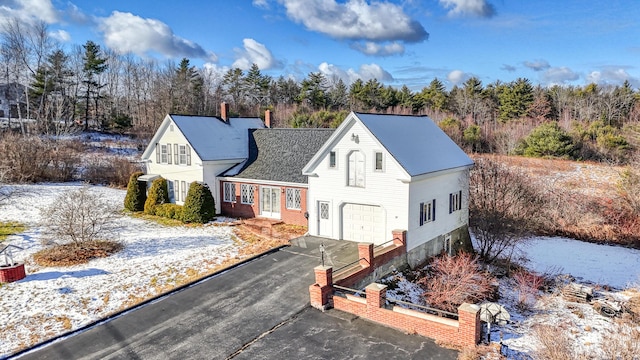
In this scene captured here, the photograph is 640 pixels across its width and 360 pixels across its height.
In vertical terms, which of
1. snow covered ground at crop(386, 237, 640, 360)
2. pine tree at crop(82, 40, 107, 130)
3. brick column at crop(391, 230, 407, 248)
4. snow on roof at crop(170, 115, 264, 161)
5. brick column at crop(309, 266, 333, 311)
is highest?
pine tree at crop(82, 40, 107, 130)

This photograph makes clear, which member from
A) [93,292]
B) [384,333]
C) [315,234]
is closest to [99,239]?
[93,292]

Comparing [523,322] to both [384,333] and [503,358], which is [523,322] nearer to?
[503,358]

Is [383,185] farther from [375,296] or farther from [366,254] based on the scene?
[375,296]

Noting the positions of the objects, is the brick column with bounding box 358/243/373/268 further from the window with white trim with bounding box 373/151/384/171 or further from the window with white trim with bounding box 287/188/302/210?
the window with white trim with bounding box 287/188/302/210

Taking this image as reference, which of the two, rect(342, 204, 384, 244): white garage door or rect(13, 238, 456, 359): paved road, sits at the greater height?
rect(342, 204, 384, 244): white garage door

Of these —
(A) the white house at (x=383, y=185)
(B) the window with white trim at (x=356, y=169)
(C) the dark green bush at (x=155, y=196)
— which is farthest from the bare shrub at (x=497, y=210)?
(C) the dark green bush at (x=155, y=196)

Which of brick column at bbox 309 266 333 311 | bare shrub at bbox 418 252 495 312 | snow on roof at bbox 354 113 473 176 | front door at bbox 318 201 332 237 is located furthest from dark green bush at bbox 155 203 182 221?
bare shrub at bbox 418 252 495 312
